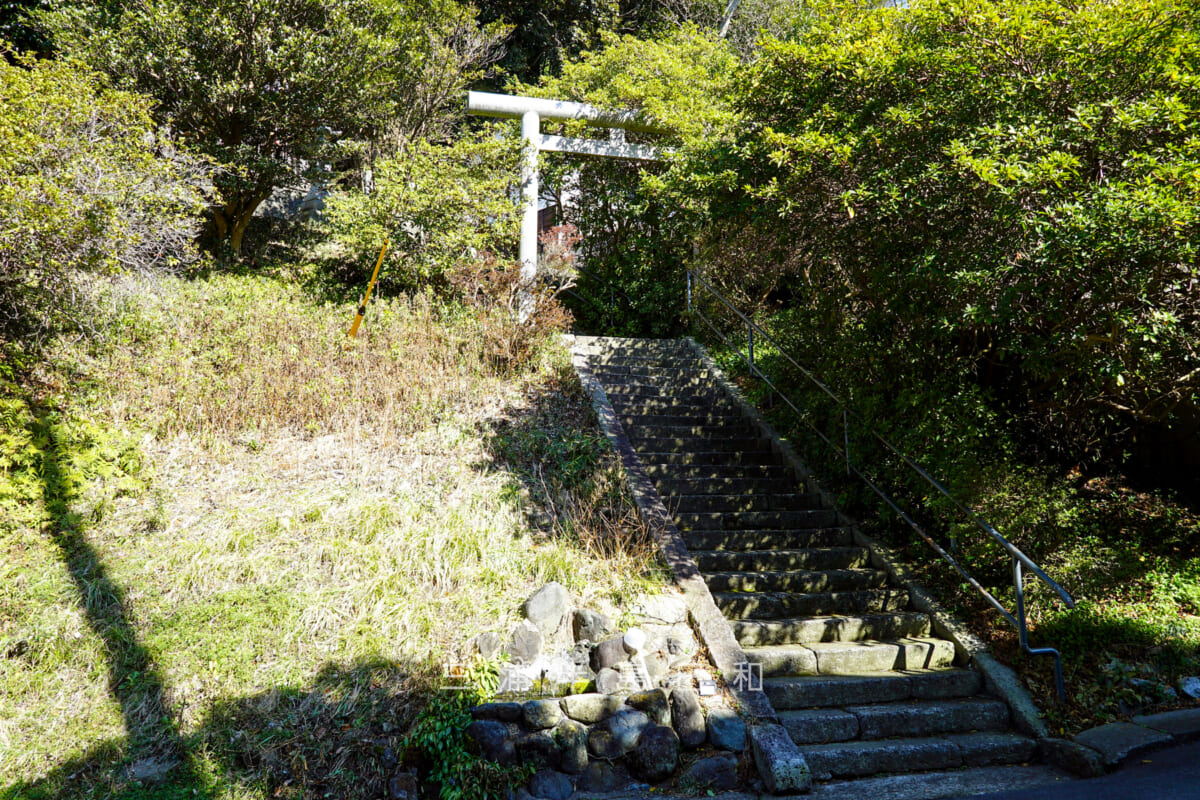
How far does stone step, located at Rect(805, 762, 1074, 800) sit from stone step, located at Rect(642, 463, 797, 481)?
324cm

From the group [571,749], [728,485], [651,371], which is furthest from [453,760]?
[651,371]

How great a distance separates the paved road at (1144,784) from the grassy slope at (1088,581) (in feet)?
1.26

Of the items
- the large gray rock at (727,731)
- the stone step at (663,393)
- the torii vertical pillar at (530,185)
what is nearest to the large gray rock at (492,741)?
the large gray rock at (727,731)

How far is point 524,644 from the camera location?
168 inches

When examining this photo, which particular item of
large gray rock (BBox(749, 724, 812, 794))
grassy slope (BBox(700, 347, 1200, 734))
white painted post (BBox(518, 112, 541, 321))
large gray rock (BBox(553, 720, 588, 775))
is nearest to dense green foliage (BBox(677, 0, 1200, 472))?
grassy slope (BBox(700, 347, 1200, 734))

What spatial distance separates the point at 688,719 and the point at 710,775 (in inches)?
12.4

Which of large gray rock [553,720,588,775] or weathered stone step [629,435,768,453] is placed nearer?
large gray rock [553,720,588,775]

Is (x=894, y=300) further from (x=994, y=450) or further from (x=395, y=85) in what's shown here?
(x=395, y=85)

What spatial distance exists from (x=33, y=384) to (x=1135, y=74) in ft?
29.6

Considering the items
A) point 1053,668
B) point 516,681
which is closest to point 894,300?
point 1053,668

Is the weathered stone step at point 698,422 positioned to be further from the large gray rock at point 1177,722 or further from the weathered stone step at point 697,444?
the large gray rock at point 1177,722

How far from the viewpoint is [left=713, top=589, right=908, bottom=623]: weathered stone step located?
5125 millimetres

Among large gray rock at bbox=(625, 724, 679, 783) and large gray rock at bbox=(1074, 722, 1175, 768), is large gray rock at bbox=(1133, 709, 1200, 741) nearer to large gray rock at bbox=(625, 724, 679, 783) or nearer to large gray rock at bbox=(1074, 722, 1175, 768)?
large gray rock at bbox=(1074, 722, 1175, 768)

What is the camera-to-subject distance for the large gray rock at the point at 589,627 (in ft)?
A: 14.6
